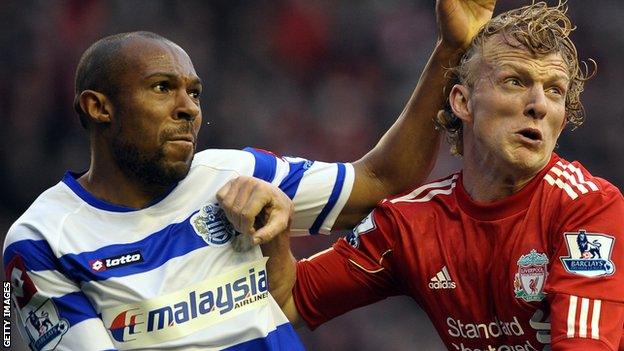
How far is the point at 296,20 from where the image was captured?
22.9ft

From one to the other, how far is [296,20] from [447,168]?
1364 mm

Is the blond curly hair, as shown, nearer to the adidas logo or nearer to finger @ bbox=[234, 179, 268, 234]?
the adidas logo

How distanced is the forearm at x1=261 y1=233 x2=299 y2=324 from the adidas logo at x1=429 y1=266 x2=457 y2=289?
0.46 m

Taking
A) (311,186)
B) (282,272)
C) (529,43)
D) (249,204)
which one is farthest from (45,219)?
(529,43)

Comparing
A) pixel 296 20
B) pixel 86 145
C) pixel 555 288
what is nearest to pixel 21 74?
pixel 86 145

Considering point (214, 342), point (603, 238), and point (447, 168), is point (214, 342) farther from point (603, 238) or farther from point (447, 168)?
point (447, 168)

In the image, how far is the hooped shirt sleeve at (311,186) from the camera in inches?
138

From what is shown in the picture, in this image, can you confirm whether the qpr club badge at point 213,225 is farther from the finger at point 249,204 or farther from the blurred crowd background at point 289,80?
the blurred crowd background at point 289,80

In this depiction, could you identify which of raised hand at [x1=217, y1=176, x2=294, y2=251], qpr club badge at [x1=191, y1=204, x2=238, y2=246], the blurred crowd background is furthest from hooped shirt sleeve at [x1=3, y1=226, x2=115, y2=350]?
the blurred crowd background

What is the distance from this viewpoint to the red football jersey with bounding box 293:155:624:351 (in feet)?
9.75

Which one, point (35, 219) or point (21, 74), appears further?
point (21, 74)

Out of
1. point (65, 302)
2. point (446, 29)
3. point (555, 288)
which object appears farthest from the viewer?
point (446, 29)

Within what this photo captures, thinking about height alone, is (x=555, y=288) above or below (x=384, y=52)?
above

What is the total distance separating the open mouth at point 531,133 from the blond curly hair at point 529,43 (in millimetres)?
245
